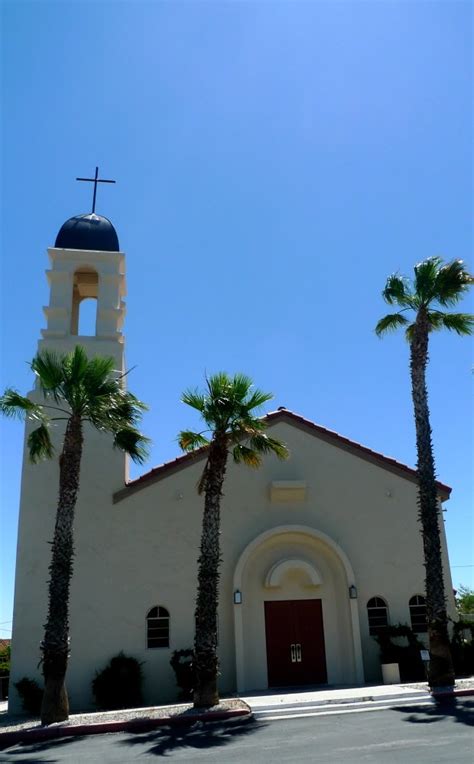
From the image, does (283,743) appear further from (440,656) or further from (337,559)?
(337,559)

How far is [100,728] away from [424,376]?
1222cm

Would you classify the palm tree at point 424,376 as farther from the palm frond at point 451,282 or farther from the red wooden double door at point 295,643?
the red wooden double door at point 295,643

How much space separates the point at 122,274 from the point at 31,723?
46.4 feet

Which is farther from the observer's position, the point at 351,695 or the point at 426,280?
the point at 426,280

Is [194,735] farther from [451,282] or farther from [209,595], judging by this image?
[451,282]

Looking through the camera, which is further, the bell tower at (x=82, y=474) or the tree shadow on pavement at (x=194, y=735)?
the bell tower at (x=82, y=474)

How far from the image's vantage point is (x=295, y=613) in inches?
798

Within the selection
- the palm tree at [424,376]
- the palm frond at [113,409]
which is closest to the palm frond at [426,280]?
the palm tree at [424,376]

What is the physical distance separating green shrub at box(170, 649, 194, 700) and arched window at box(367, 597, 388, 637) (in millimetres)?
5723

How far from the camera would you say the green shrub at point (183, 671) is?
1802cm

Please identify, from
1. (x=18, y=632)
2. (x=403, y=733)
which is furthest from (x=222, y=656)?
(x=403, y=733)

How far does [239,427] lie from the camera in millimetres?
17125

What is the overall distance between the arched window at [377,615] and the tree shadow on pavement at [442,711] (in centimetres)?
502

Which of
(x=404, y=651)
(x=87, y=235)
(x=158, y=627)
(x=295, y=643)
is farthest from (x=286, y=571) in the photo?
(x=87, y=235)
